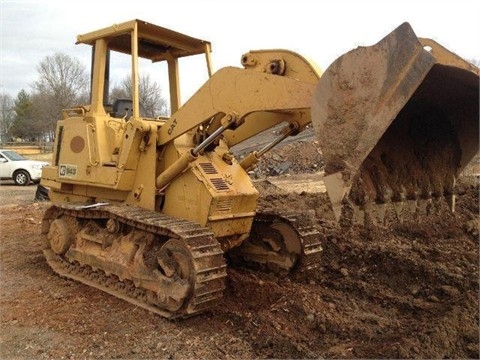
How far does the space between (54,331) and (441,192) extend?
4111mm

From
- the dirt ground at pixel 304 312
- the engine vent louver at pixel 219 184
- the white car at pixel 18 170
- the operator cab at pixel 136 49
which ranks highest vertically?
the operator cab at pixel 136 49

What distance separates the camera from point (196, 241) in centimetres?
489

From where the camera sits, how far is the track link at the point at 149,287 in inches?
189

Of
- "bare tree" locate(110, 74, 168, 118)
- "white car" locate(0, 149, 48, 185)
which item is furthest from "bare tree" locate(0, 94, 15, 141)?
"bare tree" locate(110, 74, 168, 118)

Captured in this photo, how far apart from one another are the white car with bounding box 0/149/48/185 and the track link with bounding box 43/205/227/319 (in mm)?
13742

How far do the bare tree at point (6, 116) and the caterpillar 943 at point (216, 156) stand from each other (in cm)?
5984

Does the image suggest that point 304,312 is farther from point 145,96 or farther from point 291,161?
point 291,161

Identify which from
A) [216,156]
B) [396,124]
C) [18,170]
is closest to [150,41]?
[216,156]

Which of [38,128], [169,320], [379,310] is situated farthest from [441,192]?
[38,128]

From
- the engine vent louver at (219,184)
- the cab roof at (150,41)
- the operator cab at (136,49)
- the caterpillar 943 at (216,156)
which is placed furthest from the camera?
the cab roof at (150,41)

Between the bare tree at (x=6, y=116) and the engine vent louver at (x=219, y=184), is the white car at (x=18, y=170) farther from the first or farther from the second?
the bare tree at (x=6, y=116)

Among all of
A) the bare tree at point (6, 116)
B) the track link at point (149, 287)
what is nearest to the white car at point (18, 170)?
the track link at point (149, 287)

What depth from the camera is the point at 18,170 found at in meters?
19.1

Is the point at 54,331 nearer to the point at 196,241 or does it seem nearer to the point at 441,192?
the point at 196,241
